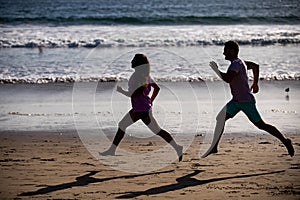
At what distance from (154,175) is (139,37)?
18328mm

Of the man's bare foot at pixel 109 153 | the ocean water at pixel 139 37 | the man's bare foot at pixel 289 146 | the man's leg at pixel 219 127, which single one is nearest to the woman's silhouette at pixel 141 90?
the man's leg at pixel 219 127

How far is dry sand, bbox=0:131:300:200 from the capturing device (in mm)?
6246

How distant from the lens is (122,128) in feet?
25.1

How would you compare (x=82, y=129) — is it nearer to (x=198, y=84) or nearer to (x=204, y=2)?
(x=198, y=84)

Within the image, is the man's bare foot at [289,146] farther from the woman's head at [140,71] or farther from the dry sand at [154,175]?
the woman's head at [140,71]

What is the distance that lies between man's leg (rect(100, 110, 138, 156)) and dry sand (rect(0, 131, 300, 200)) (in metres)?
0.27

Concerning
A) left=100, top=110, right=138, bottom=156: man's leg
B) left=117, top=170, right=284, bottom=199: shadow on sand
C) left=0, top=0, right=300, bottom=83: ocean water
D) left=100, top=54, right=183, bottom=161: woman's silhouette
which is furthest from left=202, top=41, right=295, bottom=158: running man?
left=0, top=0, right=300, bottom=83: ocean water

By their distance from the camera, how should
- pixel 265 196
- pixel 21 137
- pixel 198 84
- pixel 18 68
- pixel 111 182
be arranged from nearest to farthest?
pixel 265 196 < pixel 111 182 < pixel 21 137 < pixel 198 84 < pixel 18 68

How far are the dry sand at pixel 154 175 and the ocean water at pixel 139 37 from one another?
5493 mm

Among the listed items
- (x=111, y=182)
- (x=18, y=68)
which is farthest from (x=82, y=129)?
(x=18, y=68)

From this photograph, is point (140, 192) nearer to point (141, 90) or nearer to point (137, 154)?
point (141, 90)

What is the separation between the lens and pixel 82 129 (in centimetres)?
953

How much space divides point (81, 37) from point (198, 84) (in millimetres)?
12061

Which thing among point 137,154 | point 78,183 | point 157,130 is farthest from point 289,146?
point 78,183
